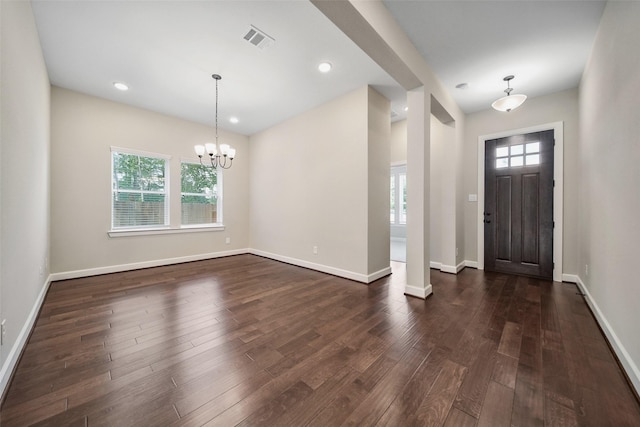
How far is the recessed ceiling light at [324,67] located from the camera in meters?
2.97

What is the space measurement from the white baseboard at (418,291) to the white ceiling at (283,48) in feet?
9.36

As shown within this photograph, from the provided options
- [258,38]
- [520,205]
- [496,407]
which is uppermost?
[258,38]

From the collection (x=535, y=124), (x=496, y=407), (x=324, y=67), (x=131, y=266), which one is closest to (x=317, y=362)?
(x=496, y=407)

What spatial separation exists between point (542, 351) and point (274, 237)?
14.3 ft

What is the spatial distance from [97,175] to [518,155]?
703cm

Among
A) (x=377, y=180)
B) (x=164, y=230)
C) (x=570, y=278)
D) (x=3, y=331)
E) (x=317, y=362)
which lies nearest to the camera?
(x=3, y=331)

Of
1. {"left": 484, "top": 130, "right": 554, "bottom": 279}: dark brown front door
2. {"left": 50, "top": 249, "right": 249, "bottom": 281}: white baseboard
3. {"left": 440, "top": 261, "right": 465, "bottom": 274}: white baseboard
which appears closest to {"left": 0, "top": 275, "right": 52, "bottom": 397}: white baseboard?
{"left": 50, "top": 249, "right": 249, "bottom": 281}: white baseboard

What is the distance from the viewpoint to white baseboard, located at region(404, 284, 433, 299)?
114 inches

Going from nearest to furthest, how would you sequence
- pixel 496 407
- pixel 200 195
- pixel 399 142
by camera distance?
pixel 496 407 → pixel 399 142 → pixel 200 195

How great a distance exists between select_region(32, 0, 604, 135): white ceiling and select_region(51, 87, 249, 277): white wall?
1.19 ft

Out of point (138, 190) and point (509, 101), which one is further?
point (138, 190)

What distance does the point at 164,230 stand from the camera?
4625mm

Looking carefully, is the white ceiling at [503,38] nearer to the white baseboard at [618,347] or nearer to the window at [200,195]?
the white baseboard at [618,347]

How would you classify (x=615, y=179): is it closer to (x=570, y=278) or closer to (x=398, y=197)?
(x=570, y=278)
